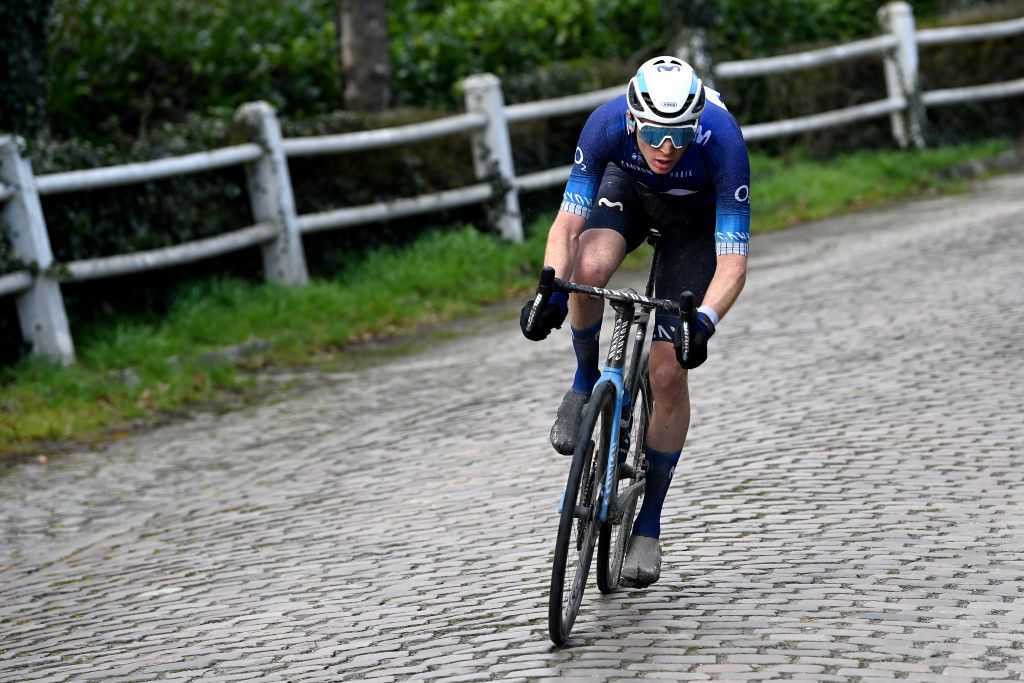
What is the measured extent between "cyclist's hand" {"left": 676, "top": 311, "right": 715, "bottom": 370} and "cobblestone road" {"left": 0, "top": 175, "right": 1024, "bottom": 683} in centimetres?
88

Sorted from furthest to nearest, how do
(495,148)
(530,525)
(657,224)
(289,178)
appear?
(495,148), (289,178), (530,525), (657,224)

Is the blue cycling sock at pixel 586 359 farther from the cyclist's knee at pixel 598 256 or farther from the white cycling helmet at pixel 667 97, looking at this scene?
the white cycling helmet at pixel 667 97

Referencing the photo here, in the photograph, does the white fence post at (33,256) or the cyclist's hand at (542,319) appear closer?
the cyclist's hand at (542,319)

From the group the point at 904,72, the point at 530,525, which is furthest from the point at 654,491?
the point at 904,72

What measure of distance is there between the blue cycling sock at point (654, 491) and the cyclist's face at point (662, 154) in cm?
106

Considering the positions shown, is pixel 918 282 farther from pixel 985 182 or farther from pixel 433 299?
pixel 985 182

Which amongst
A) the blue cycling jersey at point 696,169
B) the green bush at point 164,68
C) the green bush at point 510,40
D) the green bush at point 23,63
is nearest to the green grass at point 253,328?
the green bush at point 23,63

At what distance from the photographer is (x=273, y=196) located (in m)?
12.6

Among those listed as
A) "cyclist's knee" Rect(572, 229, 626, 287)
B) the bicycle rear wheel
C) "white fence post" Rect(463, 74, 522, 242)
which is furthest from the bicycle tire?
"white fence post" Rect(463, 74, 522, 242)

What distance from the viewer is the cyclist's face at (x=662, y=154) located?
5301 mm

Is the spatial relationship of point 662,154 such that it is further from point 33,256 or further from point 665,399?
point 33,256

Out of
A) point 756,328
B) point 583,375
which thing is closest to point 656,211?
point 583,375

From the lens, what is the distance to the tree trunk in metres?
15.5

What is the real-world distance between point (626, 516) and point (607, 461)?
0.43 metres
